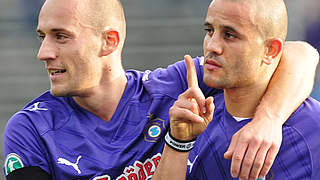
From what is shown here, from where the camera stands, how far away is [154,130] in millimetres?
3389

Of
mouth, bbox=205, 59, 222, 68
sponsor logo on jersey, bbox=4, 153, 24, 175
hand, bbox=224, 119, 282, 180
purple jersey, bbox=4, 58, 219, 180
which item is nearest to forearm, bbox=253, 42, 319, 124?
hand, bbox=224, 119, 282, 180

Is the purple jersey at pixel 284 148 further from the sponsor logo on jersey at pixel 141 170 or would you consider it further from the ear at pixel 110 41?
the ear at pixel 110 41

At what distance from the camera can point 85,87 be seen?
11.3 ft

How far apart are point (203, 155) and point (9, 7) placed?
22.7ft

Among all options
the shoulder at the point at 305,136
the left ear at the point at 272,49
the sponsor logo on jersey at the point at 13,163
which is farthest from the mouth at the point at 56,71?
the shoulder at the point at 305,136

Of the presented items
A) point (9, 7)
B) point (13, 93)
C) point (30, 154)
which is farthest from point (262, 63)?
point (9, 7)

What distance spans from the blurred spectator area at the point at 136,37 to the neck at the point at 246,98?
17.9ft

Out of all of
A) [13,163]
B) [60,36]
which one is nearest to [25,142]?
[13,163]

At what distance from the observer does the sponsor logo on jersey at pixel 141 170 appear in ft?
10.8

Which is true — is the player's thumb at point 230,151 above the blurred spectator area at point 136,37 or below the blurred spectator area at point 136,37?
above

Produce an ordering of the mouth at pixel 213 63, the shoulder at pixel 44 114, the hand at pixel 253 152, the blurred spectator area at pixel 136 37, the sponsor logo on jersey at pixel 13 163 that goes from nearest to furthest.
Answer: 1. the hand at pixel 253 152
2. the mouth at pixel 213 63
3. the sponsor logo on jersey at pixel 13 163
4. the shoulder at pixel 44 114
5. the blurred spectator area at pixel 136 37

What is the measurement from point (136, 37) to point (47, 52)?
5.58 meters

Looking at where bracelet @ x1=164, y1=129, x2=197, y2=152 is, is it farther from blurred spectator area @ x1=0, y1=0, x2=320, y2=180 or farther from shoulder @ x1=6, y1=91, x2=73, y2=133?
blurred spectator area @ x1=0, y1=0, x2=320, y2=180

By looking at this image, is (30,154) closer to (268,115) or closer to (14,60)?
(268,115)
